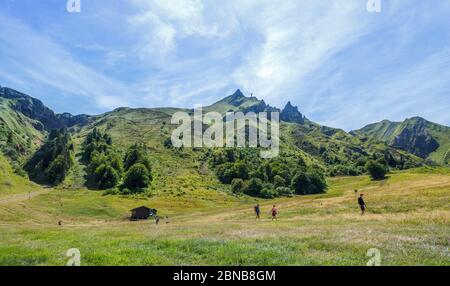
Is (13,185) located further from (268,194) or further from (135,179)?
(268,194)

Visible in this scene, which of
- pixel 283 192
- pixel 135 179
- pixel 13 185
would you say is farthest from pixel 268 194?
pixel 13 185

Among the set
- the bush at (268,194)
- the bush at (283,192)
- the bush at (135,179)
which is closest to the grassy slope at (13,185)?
the bush at (135,179)

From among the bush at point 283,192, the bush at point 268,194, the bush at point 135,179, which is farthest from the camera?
the bush at point 283,192

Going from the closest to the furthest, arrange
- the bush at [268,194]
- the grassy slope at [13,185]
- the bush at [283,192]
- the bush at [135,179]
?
1. the grassy slope at [13,185]
2. the bush at [135,179]
3. the bush at [268,194]
4. the bush at [283,192]

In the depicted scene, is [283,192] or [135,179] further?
[283,192]

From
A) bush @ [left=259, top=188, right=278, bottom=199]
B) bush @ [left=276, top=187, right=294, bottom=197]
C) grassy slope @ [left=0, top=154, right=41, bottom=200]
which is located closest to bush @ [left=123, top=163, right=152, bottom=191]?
grassy slope @ [left=0, top=154, right=41, bottom=200]

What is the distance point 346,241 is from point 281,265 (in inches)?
387

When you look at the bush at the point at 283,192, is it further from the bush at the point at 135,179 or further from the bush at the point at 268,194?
the bush at the point at 135,179

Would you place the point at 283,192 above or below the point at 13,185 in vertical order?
below

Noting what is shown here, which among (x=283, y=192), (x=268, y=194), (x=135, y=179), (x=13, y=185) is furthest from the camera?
(x=283, y=192)

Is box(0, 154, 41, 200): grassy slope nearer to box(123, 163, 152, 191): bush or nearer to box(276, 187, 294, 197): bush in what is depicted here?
box(123, 163, 152, 191): bush
